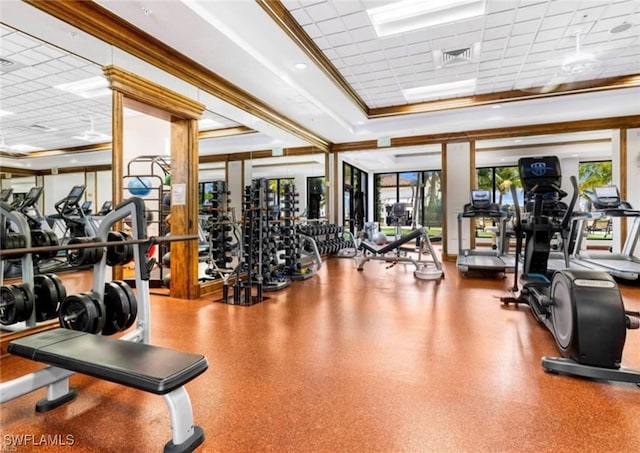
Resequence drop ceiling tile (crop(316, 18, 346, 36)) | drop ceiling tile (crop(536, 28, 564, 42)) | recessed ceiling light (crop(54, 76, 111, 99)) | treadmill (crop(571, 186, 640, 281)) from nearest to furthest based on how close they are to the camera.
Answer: drop ceiling tile (crop(316, 18, 346, 36))
drop ceiling tile (crop(536, 28, 564, 42))
recessed ceiling light (crop(54, 76, 111, 99))
treadmill (crop(571, 186, 640, 281))

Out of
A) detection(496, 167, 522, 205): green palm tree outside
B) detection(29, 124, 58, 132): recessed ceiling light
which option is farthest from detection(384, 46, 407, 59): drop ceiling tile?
detection(496, 167, 522, 205): green palm tree outside

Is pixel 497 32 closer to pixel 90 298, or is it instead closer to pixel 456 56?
pixel 456 56

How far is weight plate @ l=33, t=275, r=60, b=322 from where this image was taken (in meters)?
2.77

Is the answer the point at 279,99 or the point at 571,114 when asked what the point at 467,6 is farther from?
the point at 571,114

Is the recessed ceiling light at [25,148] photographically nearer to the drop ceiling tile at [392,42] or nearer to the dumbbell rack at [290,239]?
the dumbbell rack at [290,239]

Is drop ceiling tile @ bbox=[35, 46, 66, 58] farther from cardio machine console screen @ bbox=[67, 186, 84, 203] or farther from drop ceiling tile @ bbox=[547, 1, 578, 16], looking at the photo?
drop ceiling tile @ bbox=[547, 1, 578, 16]

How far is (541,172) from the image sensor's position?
4.07 metres

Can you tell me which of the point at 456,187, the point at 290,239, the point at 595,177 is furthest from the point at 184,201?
the point at 595,177

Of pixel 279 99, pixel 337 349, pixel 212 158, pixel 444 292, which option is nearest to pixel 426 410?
pixel 337 349

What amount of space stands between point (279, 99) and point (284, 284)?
3112 mm

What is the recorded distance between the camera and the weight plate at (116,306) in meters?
2.45

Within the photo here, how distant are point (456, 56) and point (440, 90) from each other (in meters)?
1.48

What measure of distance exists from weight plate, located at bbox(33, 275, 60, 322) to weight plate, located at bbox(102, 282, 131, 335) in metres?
0.64

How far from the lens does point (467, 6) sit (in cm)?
375
